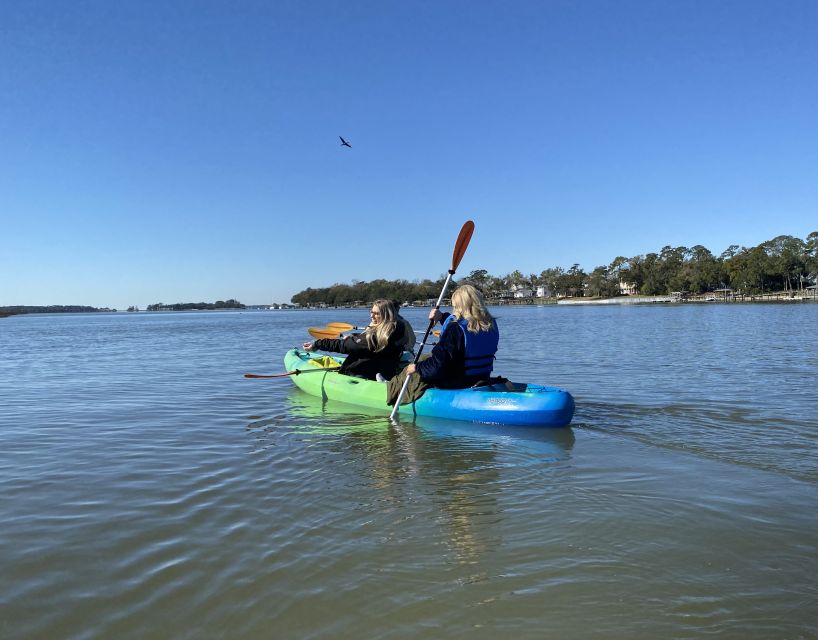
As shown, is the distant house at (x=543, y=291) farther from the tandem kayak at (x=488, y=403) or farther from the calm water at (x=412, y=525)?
the calm water at (x=412, y=525)

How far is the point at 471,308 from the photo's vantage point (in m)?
7.57

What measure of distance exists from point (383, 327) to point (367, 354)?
726mm

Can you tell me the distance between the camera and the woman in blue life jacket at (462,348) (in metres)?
7.62

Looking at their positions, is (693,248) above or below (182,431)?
above

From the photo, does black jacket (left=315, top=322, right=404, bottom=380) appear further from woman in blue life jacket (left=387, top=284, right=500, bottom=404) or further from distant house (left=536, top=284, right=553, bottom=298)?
distant house (left=536, top=284, right=553, bottom=298)

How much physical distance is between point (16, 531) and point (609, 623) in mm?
4169

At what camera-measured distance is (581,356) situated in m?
18.2

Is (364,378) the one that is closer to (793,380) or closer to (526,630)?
(526,630)

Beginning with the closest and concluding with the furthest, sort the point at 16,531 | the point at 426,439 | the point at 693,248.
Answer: the point at 16,531 < the point at 426,439 < the point at 693,248

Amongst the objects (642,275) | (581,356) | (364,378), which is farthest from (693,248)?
(364,378)

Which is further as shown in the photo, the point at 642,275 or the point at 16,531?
the point at 642,275

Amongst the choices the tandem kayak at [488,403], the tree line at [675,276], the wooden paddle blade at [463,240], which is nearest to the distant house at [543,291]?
the tree line at [675,276]

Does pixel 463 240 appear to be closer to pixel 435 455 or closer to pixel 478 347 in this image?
pixel 478 347

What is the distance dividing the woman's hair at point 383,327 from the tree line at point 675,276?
66291 mm
